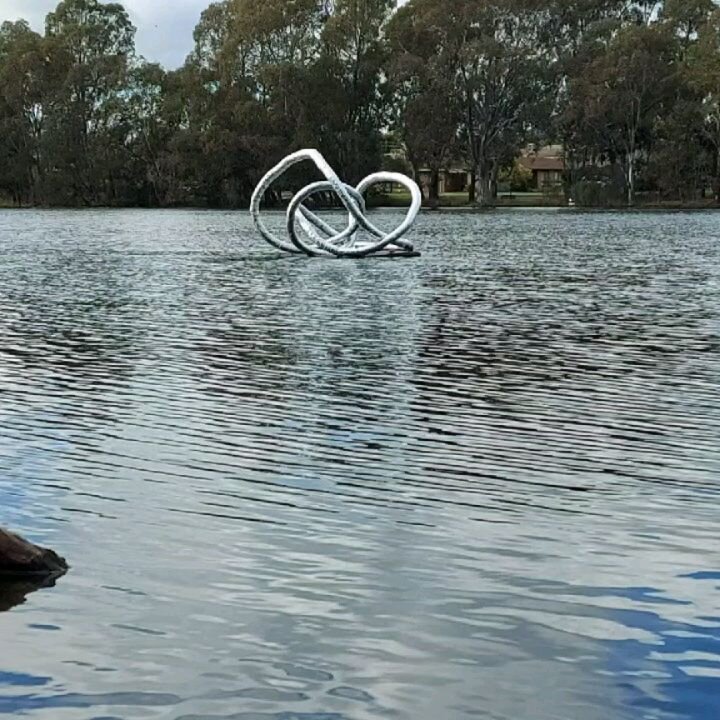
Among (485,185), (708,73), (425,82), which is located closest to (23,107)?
(425,82)

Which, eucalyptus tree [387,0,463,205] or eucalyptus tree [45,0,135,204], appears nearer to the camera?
eucalyptus tree [387,0,463,205]

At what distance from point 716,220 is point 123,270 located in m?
48.5

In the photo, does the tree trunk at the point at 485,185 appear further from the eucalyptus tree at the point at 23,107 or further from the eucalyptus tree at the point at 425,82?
the eucalyptus tree at the point at 23,107

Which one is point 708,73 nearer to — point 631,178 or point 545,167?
point 631,178

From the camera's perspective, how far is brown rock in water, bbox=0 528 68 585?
7.75m

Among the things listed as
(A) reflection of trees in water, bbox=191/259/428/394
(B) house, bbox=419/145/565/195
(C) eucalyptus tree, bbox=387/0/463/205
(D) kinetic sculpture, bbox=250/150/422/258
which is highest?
(C) eucalyptus tree, bbox=387/0/463/205

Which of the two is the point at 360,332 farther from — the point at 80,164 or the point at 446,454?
the point at 80,164

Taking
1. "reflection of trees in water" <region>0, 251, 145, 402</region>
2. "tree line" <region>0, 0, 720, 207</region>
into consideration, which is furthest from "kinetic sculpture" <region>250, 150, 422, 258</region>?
"tree line" <region>0, 0, 720, 207</region>

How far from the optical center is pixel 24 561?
7883 millimetres

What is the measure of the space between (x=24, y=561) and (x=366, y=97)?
10558cm

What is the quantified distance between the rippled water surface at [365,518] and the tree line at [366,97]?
80151mm

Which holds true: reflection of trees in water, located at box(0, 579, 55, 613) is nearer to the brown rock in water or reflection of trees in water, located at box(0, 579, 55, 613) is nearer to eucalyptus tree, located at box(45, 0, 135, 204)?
the brown rock in water

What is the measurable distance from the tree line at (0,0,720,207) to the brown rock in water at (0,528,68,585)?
9299cm

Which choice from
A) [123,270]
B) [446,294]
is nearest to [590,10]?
[123,270]
